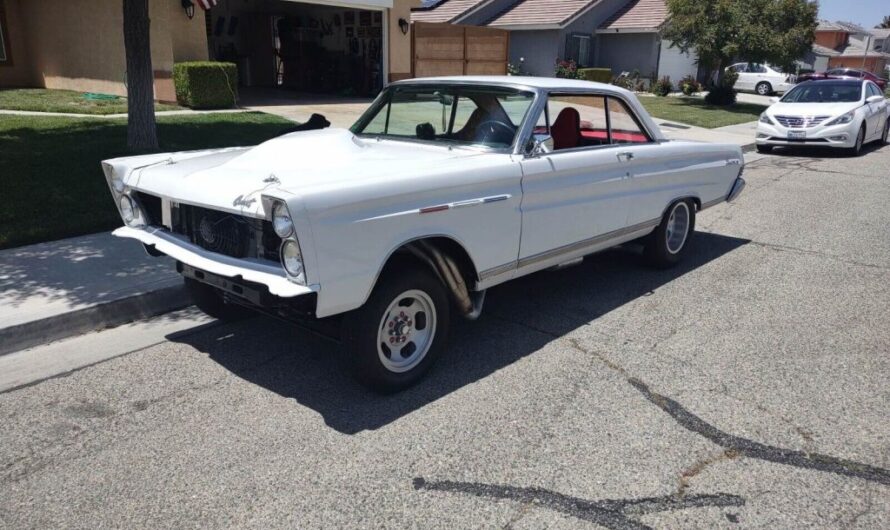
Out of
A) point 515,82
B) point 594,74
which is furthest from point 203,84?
point 594,74

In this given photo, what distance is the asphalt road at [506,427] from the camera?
10.1 ft

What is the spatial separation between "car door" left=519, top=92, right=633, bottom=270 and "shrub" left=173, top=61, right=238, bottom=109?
12.4 metres

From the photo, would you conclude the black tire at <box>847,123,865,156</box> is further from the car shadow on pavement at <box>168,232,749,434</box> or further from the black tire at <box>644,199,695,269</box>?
the car shadow on pavement at <box>168,232,749,434</box>

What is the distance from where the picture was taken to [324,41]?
952 inches

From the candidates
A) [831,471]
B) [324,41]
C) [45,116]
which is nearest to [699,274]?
[831,471]

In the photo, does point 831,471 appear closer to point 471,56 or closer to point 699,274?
point 699,274

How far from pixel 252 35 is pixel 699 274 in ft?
73.8

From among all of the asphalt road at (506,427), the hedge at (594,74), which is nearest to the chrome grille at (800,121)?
the asphalt road at (506,427)

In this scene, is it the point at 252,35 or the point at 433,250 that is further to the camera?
the point at 252,35

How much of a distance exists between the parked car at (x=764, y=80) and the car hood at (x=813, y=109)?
839 inches

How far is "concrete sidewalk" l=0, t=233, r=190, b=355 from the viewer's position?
→ 4746mm

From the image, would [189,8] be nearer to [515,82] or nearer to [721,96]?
[515,82]

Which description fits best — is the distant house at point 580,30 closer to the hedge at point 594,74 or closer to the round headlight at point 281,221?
the hedge at point 594,74

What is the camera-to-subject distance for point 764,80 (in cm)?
3516
